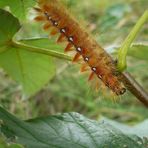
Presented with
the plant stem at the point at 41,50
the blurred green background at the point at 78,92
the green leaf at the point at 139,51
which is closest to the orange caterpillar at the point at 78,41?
the plant stem at the point at 41,50

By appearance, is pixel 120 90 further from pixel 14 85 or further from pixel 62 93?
pixel 62 93

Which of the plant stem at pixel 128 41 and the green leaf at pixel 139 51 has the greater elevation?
the plant stem at pixel 128 41

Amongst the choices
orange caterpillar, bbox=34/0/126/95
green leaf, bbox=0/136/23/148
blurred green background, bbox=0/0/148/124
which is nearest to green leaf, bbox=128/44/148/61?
orange caterpillar, bbox=34/0/126/95

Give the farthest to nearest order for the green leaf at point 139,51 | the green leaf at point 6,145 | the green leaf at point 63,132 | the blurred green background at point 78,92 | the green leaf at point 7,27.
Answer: the blurred green background at point 78,92, the green leaf at point 139,51, the green leaf at point 7,27, the green leaf at point 63,132, the green leaf at point 6,145

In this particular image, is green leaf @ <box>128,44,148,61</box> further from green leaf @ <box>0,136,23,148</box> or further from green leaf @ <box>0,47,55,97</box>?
green leaf @ <box>0,136,23,148</box>

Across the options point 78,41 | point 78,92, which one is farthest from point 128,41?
point 78,92

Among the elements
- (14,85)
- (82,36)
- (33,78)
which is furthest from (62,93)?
(82,36)

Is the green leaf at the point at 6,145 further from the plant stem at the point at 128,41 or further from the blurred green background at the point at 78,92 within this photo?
the blurred green background at the point at 78,92
